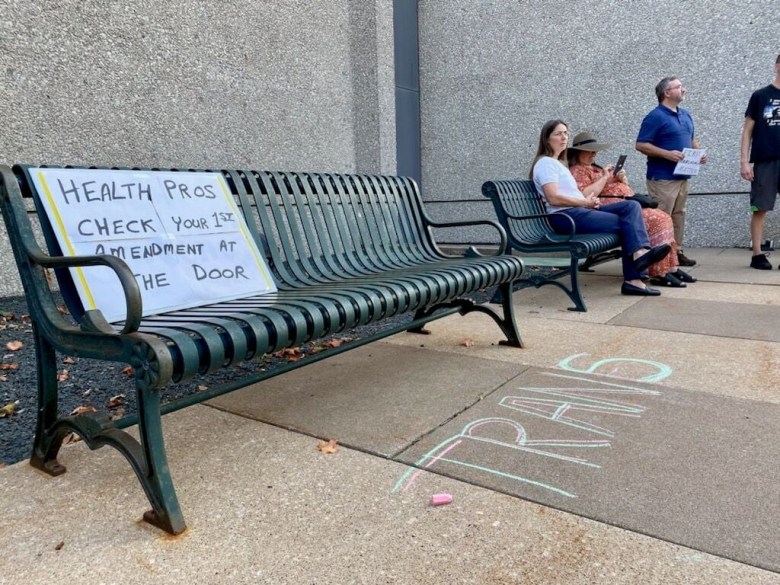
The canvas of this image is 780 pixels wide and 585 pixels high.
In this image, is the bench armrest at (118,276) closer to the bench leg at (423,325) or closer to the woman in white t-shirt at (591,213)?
the bench leg at (423,325)

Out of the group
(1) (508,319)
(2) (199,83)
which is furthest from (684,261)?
(2) (199,83)

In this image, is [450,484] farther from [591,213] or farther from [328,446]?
[591,213]

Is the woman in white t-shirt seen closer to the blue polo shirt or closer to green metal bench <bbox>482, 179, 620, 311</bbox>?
green metal bench <bbox>482, 179, 620, 311</bbox>

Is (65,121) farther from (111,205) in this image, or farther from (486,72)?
(486,72)

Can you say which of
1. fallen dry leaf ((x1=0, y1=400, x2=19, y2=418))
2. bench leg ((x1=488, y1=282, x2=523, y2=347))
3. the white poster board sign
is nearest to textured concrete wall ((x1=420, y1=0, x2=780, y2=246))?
bench leg ((x1=488, y1=282, x2=523, y2=347))

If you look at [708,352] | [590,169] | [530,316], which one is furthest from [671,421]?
[590,169]

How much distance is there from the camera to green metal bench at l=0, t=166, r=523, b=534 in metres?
1.63

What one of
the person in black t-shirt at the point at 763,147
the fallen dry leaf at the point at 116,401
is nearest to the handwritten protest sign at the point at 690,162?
the person in black t-shirt at the point at 763,147

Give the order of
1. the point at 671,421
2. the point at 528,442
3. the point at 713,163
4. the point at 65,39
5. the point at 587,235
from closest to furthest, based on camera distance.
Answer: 1. the point at 528,442
2. the point at 671,421
3. the point at 65,39
4. the point at 587,235
5. the point at 713,163

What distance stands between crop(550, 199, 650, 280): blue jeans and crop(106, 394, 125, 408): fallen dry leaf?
144 inches

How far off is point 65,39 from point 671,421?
4817 mm

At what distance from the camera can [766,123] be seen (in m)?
5.74

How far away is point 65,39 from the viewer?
432 cm

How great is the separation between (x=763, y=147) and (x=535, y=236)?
288 centimetres
